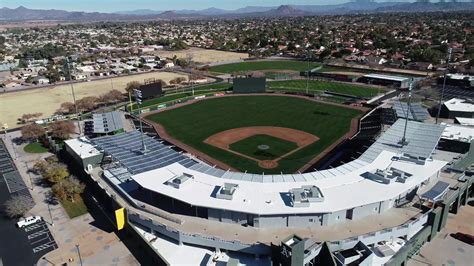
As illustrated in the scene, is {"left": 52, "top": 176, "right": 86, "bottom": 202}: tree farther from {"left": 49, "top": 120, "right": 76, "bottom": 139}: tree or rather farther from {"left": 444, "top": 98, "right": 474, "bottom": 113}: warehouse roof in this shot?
{"left": 444, "top": 98, "right": 474, "bottom": 113}: warehouse roof

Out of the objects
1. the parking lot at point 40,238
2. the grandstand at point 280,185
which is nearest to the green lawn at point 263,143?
the grandstand at point 280,185

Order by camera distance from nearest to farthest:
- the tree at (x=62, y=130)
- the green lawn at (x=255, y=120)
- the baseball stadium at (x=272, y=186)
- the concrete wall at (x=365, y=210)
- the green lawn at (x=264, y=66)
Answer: the baseball stadium at (x=272, y=186) < the concrete wall at (x=365, y=210) < the green lawn at (x=255, y=120) < the tree at (x=62, y=130) < the green lawn at (x=264, y=66)

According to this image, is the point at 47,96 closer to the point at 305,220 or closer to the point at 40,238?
the point at 40,238

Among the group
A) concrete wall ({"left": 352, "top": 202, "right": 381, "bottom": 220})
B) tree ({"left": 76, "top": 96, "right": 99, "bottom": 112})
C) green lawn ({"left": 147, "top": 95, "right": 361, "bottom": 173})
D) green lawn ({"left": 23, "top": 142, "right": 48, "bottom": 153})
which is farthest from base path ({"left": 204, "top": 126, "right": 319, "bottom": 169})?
tree ({"left": 76, "top": 96, "right": 99, "bottom": 112})

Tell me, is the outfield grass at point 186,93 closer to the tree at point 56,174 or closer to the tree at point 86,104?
the tree at point 86,104

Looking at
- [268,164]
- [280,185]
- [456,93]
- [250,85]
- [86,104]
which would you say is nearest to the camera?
[280,185]

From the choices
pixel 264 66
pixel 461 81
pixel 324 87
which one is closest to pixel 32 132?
pixel 324 87
